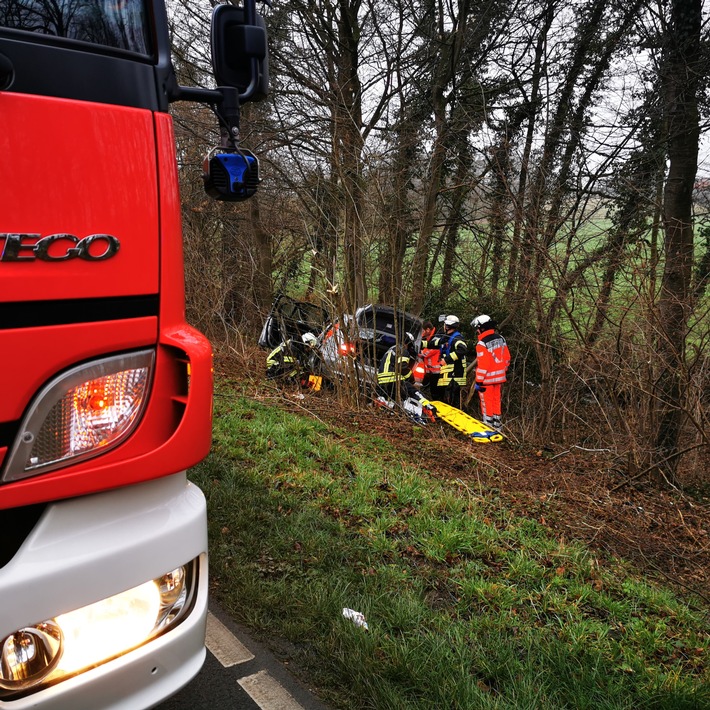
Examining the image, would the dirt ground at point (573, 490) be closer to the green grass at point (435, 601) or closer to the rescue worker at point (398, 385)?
the rescue worker at point (398, 385)

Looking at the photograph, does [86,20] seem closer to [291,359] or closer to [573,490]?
[573,490]

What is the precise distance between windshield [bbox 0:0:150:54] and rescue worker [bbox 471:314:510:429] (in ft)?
31.2

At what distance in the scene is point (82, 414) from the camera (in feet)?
4.91

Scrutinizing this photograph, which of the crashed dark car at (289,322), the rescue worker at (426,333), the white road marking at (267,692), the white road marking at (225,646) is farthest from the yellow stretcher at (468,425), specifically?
the white road marking at (267,692)

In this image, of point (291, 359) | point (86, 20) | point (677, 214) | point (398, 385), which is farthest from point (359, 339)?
point (86, 20)

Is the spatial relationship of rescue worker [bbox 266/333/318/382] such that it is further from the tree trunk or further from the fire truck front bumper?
the fire truck front bumper

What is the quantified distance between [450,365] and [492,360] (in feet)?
4.45

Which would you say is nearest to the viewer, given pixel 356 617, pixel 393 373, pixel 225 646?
pixel 225 646

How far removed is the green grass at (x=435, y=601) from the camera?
8.27 feet

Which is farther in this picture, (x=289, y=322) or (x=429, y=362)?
(x=429, y=362)

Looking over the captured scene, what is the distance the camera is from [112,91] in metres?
1.55

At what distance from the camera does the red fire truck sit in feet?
4.48

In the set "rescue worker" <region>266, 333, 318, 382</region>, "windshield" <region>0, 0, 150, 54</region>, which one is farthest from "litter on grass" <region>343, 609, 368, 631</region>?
"rescue worker" <region>266, 333, 318, 382</region>

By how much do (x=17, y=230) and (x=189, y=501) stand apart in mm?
869
